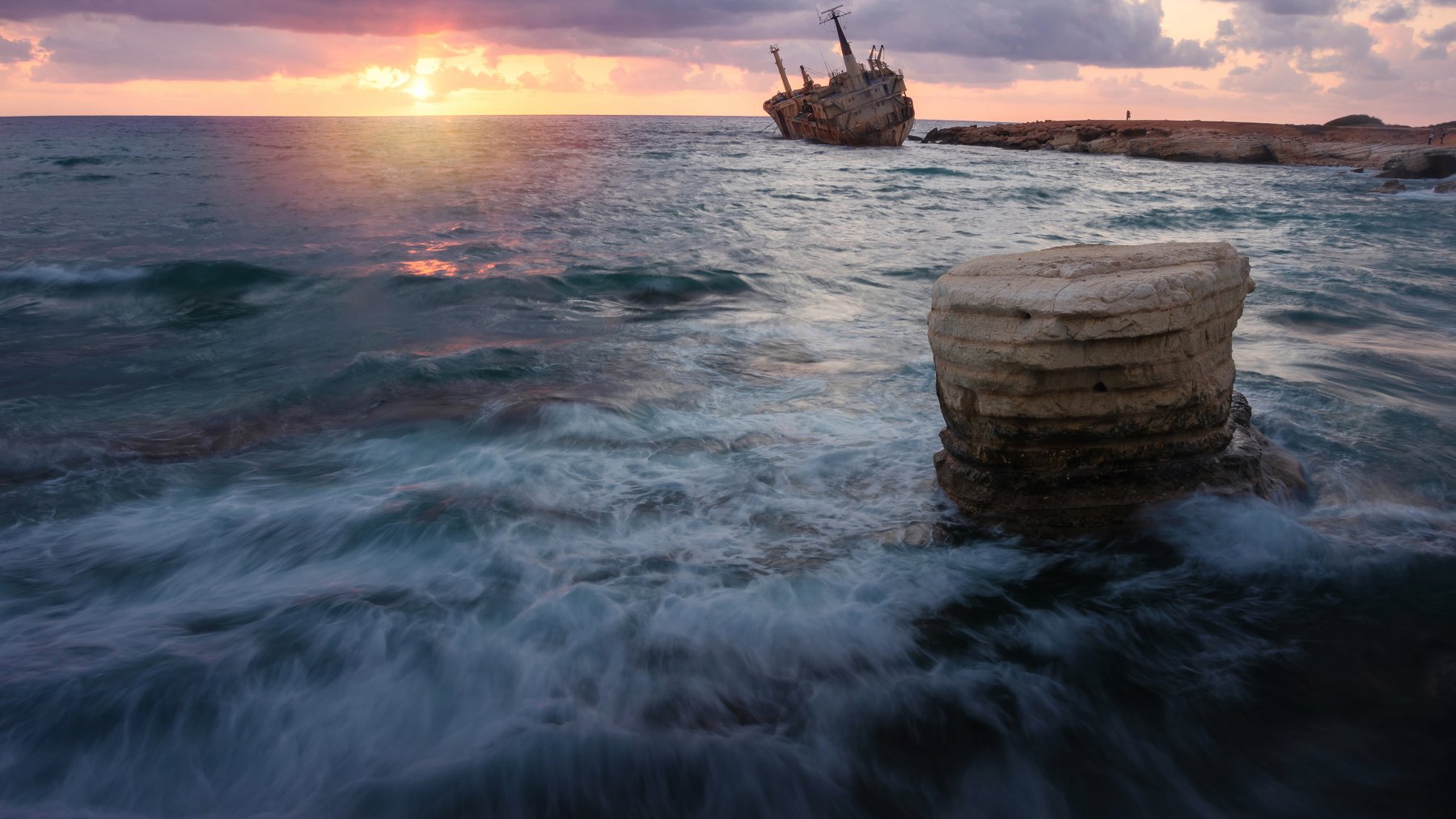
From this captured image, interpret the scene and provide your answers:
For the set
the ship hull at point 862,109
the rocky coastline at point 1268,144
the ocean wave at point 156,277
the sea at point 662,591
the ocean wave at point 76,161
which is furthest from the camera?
the ship hull at point 862,109

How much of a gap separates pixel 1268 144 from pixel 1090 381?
46.2 metres

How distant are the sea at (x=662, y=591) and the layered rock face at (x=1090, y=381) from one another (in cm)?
25

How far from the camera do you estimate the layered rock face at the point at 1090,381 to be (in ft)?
12.1

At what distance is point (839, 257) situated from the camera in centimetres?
1418

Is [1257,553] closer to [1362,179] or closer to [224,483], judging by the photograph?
[224,483]

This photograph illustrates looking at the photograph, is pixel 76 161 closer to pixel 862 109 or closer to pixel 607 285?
pixel 607 285

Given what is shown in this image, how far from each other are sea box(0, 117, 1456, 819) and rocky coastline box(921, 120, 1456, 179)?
26695 millimetres

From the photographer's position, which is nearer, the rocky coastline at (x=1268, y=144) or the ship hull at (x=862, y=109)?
the rocky coastline at (x=1268, y=144)

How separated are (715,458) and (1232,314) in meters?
3.17

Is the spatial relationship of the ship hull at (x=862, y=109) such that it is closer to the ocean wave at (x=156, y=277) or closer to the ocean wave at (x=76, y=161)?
the ocean wave at (x=76, y=161)

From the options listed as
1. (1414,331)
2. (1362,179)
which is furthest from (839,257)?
(1362,179)

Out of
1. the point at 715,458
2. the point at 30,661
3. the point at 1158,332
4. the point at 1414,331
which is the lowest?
the point at 30,661

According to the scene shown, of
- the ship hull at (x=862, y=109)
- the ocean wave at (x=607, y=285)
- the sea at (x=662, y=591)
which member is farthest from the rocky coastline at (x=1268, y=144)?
the ocean wave at (x=607, y=285)

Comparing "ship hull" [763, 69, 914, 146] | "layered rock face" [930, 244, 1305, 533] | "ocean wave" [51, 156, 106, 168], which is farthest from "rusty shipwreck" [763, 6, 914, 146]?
"layered rock face" [930, 244, 1305, 533]
